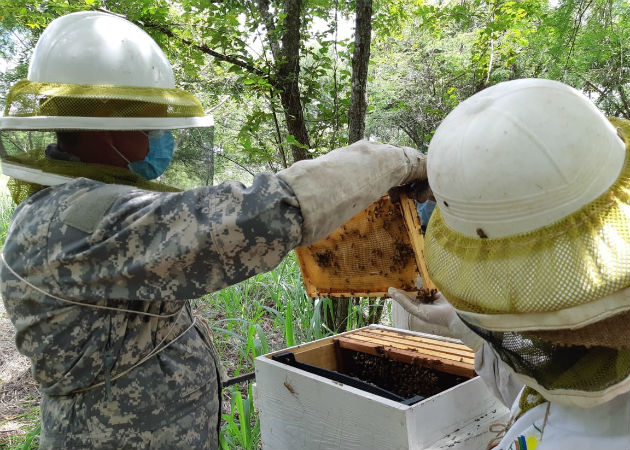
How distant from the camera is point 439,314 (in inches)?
72.2

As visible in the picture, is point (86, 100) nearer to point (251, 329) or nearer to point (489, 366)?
point (489, 366)

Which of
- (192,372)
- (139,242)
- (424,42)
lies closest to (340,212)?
(139,242)

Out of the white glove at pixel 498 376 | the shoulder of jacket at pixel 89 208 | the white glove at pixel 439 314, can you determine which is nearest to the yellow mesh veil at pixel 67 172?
the shoulder of jacket at pixel 89 208

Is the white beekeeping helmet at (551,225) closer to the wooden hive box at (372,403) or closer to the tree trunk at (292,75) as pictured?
the wooden hive box at (372,403)

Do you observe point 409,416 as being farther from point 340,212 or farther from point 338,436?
point 340,212

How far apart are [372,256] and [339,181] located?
3.04 feet

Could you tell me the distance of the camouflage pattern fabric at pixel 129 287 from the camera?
4.33 ft

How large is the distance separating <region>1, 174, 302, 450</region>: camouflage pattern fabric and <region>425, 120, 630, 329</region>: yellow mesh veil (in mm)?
558

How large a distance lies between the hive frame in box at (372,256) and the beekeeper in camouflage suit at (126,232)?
361 millimetres

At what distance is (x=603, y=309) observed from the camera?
87cm

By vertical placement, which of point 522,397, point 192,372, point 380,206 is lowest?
point 192,372

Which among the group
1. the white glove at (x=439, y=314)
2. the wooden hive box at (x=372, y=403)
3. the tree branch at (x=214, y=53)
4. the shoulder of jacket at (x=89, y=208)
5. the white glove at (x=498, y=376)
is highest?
the tree branch at (x=214, y=53)

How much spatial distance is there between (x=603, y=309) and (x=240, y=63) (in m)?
3.43

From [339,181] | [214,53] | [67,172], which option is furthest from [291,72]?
[339,181]
